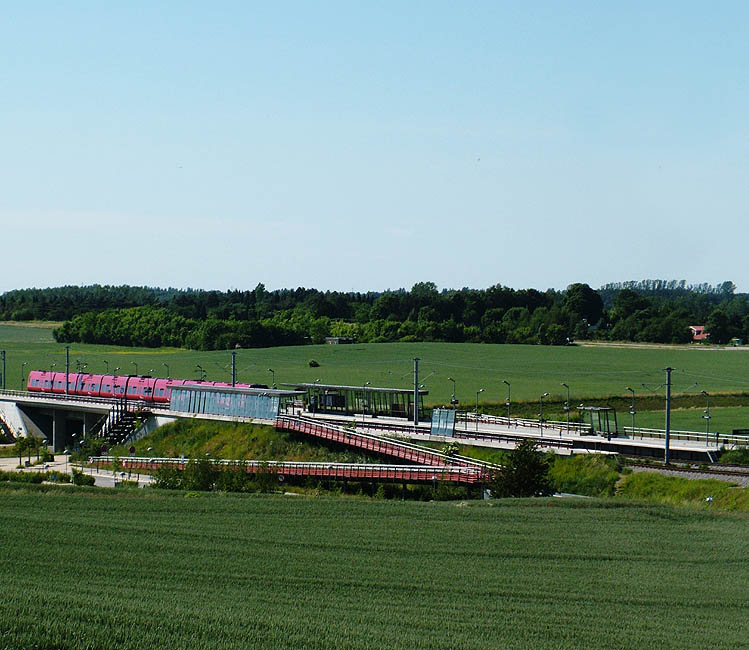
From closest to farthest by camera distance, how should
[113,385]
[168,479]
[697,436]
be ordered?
1. [168,479]
2. [697,436]
3. [113,385]

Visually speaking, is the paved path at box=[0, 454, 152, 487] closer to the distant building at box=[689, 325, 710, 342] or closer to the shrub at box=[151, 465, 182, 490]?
the shrub at box=[151, 465, 182, 490]

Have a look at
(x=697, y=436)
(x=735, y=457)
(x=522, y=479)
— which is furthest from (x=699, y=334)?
(x=522, y=479)

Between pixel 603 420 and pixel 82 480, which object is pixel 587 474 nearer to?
pixel 603 420

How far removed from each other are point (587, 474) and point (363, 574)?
28865 millimetres

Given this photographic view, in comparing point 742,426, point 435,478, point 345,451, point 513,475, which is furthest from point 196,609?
point 742,426

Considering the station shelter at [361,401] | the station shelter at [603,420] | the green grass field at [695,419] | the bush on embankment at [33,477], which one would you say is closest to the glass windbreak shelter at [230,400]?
the station shelter at [361,401]

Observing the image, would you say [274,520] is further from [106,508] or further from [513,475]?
[513,475]

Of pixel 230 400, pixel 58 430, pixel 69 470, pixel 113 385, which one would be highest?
pixel 113 385

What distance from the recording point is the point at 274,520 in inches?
1582

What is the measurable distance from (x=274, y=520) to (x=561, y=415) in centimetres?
6029

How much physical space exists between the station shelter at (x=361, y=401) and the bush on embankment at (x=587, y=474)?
23.1 m

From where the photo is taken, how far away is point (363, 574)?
30906 millimetres

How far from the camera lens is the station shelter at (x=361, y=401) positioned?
268 ft

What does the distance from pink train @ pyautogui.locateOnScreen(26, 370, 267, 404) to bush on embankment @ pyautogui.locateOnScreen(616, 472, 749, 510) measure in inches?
1543
